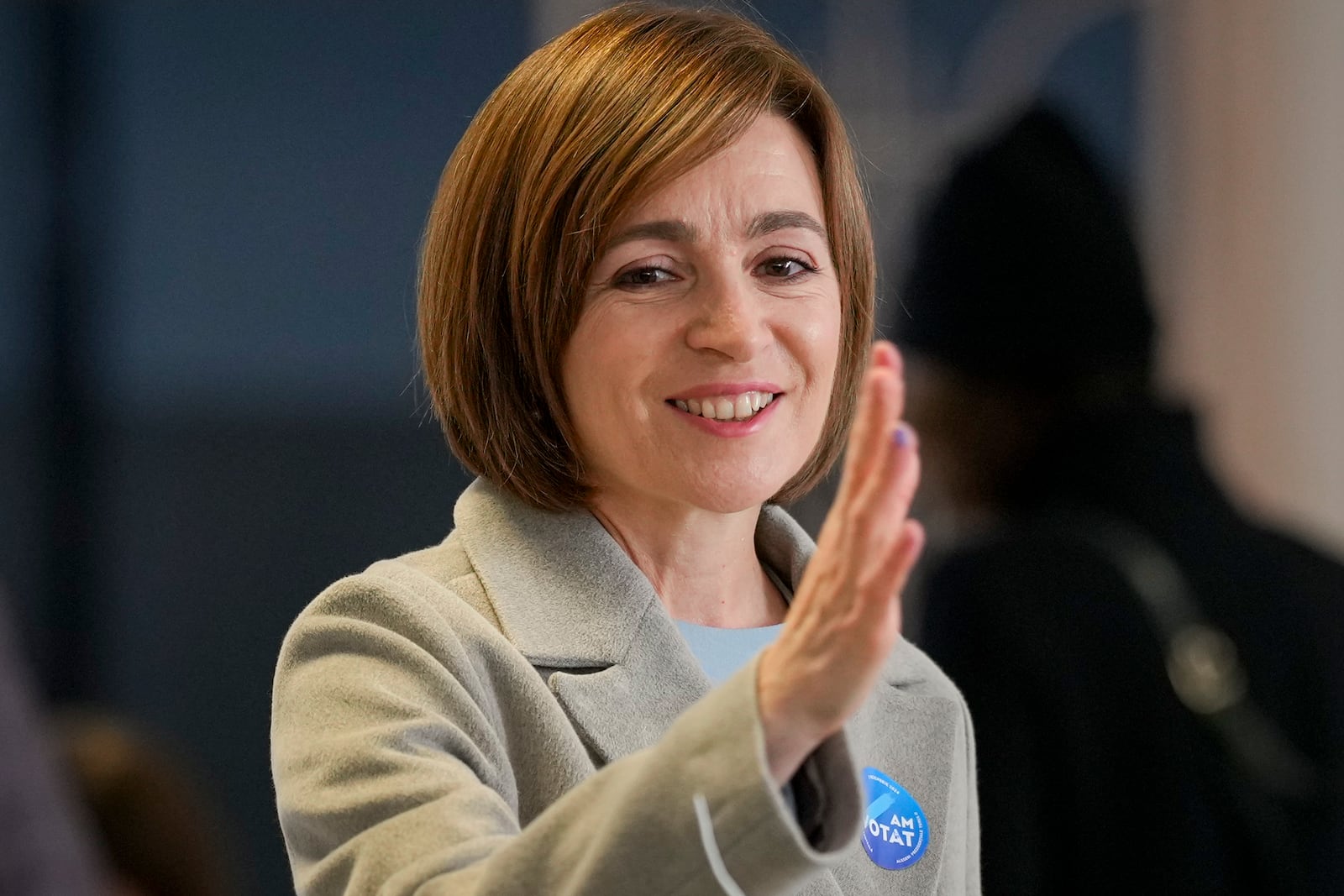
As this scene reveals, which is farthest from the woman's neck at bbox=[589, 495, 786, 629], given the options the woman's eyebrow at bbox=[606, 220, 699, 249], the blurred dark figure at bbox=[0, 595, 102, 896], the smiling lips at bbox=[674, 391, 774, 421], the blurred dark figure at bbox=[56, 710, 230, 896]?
the blurred dark figure at bbox=[56, 710, 230, 896]

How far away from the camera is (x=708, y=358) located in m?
1.41

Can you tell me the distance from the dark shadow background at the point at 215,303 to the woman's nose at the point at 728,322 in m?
2.80

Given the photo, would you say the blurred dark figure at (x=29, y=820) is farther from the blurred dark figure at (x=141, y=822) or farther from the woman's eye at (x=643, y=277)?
the blurred dark figure at (x=141, y=822)

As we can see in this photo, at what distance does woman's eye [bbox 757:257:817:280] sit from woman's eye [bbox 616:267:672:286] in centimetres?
7

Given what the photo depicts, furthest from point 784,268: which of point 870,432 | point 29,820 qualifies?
point 29,820

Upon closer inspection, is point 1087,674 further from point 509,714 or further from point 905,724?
point 509,714

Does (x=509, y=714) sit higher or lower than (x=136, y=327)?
higher

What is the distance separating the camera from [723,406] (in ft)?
4.65

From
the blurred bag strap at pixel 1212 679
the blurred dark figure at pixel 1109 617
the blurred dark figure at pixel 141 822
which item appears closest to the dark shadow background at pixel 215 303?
the blurred dark figure at pixel 141 822

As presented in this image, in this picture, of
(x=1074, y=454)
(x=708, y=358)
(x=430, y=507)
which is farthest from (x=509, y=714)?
(x=430, y=507)

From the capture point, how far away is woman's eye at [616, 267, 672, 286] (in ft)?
4.69

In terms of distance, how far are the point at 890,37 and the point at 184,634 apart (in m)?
1.94

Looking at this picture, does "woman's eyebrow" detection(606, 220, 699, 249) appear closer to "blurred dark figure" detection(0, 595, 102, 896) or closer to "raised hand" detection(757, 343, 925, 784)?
"raised hand" detection(757, 343, 925, 784)

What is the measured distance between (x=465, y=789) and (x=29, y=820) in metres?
0.36
